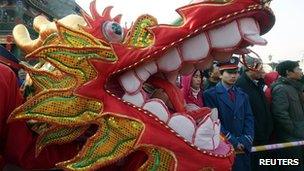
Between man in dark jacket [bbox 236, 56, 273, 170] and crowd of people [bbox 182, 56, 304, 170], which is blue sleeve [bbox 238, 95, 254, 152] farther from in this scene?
man in dark jacket [bbox 236, 56, 273, 170]

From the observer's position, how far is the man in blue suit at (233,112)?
426cm

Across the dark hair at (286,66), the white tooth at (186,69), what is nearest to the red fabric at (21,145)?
the white tooth at (186,69)

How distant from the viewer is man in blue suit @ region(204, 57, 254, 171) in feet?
14.0

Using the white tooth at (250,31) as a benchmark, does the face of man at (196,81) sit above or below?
below

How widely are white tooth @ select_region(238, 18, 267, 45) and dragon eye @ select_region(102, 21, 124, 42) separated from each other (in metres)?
0.44

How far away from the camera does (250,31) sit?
4.56 ft

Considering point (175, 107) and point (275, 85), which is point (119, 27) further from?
point (275, 85)

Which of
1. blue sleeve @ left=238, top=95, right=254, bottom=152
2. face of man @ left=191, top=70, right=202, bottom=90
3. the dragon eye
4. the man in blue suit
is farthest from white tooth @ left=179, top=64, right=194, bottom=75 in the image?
blue sleeve @ left=238, top=95, right=254, bottom=152

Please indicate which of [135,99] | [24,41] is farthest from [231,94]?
[135,99]

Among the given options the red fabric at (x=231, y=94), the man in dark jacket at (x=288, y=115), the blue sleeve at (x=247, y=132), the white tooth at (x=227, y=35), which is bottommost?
the man in dark jacket at (x=288, y=115)

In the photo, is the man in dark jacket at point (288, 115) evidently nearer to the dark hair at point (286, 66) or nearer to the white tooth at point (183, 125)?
the dark hair at point (286, 66)

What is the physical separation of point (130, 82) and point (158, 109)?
0.43ft

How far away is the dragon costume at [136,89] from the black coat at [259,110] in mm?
3625

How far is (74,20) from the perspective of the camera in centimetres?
172
